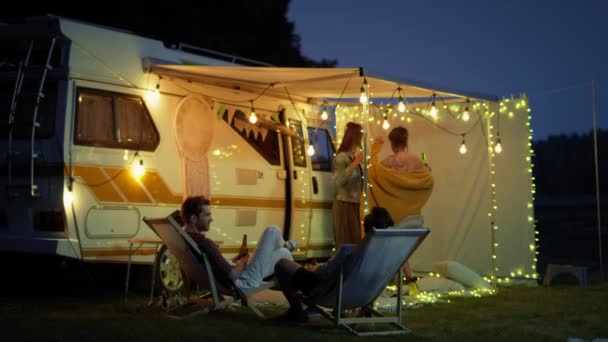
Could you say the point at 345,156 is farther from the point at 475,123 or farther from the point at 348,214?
the point at 475,123

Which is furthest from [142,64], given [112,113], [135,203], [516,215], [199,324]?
[516,215]

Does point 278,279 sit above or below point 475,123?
below

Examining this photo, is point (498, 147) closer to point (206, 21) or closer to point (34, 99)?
point (34, 99)

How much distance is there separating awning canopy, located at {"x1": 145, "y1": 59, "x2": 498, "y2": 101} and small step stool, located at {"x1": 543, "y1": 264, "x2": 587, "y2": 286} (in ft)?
7.57

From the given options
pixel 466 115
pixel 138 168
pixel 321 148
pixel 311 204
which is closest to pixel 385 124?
pixel 321 148

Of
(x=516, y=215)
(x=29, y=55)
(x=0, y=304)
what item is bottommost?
(x=0, y=304)

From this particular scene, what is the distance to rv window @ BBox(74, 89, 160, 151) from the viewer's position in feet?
26.1

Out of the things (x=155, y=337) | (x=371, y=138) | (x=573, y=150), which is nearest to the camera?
(x=155, y=337)

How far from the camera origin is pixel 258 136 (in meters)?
10.2

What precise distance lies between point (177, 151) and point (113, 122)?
0.89 m

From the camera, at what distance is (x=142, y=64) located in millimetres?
8703

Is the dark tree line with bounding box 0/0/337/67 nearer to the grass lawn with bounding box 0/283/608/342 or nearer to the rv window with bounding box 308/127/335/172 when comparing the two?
the rv window with bounding box 308/127/335/172

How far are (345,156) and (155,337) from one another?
437cm

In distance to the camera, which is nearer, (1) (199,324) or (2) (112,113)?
(1) (199,324)
